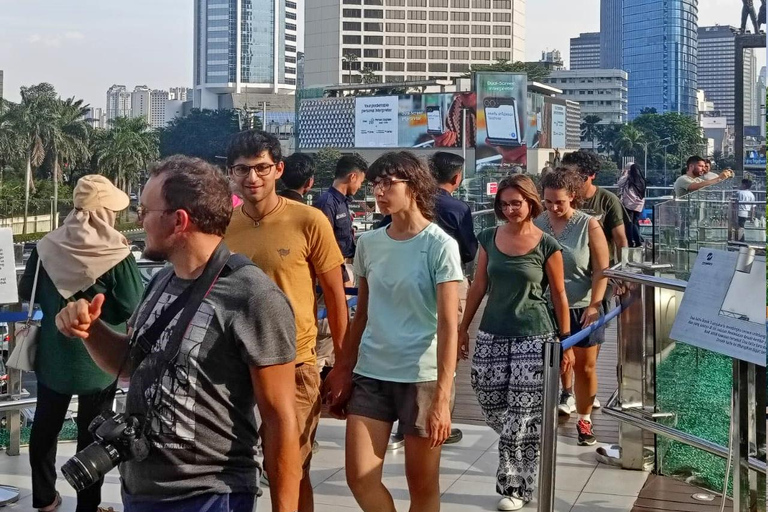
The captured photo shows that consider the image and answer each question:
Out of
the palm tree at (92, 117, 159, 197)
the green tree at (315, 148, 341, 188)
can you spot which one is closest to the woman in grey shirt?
the palm tree at (92, 117, 159, 197)

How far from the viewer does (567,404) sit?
6539mm

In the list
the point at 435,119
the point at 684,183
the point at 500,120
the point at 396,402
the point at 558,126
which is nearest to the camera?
the point at 396,402

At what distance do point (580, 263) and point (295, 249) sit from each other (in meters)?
2.51

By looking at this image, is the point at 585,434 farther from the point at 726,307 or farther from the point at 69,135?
the point at 69,135

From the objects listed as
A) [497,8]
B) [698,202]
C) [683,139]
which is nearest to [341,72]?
[497,8]

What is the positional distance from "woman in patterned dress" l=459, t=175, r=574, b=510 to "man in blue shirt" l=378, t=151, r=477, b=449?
0.63 meters

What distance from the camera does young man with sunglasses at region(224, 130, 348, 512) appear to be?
3.58m

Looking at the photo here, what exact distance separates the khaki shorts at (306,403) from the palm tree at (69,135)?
91.5 meters

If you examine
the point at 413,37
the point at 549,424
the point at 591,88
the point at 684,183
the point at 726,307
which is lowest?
the point at 549,424

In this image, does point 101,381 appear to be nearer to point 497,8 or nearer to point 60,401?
point 60,401

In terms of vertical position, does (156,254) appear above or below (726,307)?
above

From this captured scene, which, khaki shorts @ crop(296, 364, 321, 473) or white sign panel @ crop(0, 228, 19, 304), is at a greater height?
white sign panel @ crop(0, 228, 19, 304)

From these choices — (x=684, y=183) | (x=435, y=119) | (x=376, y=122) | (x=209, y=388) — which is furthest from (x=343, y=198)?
(x=376, y=122)

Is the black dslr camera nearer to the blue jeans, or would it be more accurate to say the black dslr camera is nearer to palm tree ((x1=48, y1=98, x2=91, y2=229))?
the blue jeans
